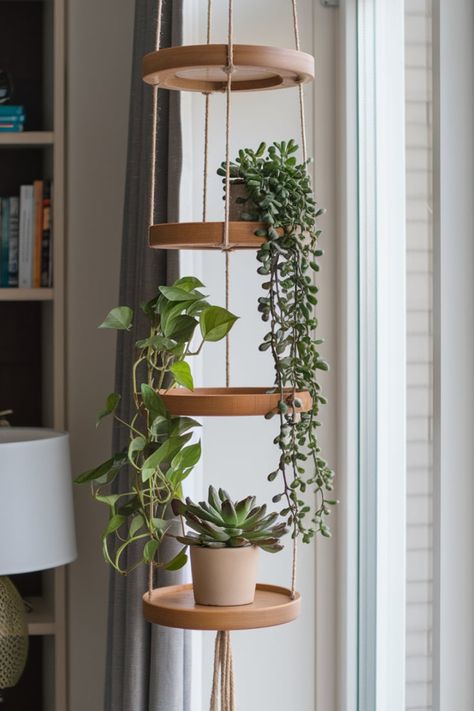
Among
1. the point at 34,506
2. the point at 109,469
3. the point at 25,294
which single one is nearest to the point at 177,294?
the point at 109,469

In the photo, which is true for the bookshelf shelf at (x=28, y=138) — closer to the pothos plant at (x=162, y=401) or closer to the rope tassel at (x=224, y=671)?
the pothos plant at (x=162, y=401)

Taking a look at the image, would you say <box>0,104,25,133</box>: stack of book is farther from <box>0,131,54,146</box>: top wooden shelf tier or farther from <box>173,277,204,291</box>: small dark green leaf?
<box>173,277,204,291</box>: small dark green leaf

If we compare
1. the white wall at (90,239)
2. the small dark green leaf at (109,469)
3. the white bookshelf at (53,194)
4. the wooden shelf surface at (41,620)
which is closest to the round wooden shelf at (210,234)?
the small dark green leaf at (109,469)

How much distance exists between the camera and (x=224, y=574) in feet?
5.14

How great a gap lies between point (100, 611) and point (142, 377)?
0.80m

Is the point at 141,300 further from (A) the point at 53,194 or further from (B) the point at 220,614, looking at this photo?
(B) the point at 220,614

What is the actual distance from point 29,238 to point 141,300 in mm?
634

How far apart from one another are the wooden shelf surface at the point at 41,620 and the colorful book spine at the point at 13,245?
788 millimetres

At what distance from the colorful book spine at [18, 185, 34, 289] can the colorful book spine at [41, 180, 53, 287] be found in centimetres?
3

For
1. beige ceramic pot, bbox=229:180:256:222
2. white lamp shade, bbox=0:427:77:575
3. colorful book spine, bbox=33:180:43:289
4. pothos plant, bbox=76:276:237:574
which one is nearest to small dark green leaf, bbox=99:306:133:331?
pothos plant, bbox=76:276:237:574

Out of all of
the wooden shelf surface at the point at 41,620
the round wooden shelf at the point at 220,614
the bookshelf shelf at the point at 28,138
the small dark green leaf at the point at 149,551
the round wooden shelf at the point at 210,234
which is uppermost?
the bookshelf shelf at the point at 28,138

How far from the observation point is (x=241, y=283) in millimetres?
2131

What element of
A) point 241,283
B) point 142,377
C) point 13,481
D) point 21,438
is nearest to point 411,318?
Answer: point 241,283

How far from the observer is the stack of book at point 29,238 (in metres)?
2.60
